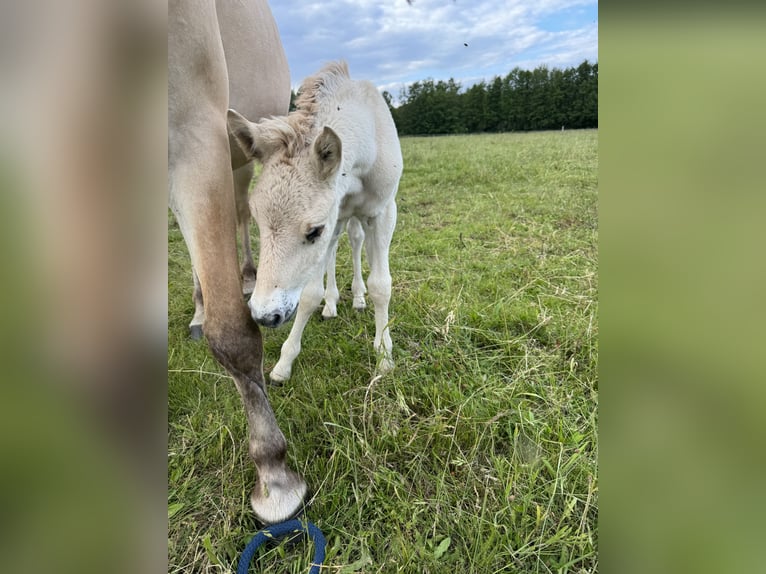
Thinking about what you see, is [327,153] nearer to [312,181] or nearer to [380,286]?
[312,181]

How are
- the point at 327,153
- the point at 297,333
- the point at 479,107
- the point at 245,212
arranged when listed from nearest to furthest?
1. the point at 327,153
2. the point at 297,333
3. the point at 245,212
4. the point at 479,107

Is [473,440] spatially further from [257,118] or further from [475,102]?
[475,102]

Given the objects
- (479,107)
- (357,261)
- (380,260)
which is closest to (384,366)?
(380,260)

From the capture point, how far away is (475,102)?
25203 mm

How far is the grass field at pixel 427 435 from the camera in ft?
4.75

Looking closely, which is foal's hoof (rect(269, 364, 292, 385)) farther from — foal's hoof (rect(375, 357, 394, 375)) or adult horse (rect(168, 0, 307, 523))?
adult horse (rect(168, 0, 307, 523))

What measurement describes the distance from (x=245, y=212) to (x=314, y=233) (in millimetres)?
2096

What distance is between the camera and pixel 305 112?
2260mm

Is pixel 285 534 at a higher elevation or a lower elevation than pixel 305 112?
lower

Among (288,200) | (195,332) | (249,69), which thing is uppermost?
(249,69)

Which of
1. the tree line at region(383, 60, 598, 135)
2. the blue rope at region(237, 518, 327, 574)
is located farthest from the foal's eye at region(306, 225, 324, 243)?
the tree line at region(383, 60, 598, 135)
